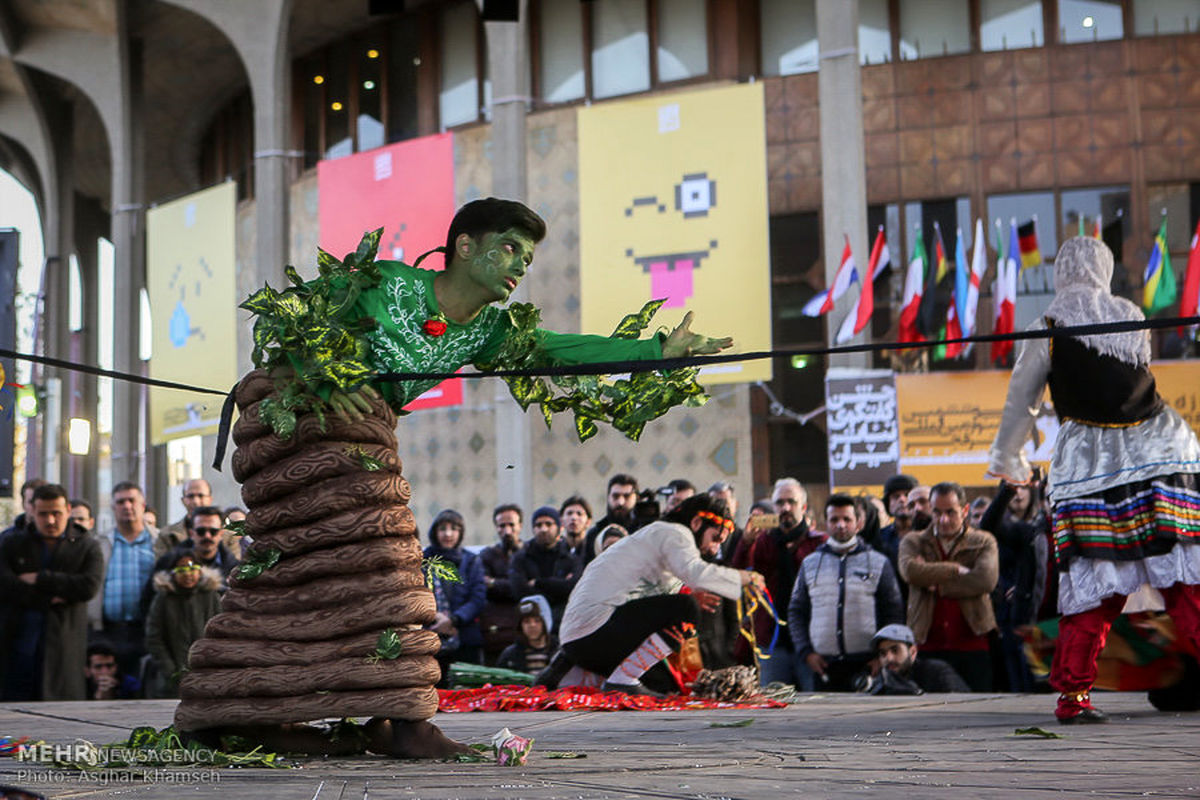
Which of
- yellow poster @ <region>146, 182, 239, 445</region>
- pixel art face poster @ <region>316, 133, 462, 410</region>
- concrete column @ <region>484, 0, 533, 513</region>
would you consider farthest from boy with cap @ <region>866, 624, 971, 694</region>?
yellow poster @ <region>146, 182, 239, 445</region>

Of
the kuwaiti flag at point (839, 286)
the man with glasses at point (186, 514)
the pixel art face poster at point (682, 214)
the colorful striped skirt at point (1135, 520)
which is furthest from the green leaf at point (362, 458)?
the kuwaiti flag at point (839, 286)

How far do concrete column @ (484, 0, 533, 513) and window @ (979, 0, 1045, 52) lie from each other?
5753 millimetres

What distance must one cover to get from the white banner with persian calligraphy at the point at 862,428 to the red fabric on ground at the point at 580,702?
8.18 m

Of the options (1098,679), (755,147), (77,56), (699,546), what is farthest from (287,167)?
(1098,679)

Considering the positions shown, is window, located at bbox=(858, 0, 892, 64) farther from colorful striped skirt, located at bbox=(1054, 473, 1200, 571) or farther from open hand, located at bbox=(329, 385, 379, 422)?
open hand, located at bbox=(329, 385, 379, 422)

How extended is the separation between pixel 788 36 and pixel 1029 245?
4.61 meters

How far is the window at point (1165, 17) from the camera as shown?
60.0 ft

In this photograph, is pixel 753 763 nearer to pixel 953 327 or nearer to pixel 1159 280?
pixel 953 327

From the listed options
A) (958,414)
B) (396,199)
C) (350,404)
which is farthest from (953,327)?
(350,404)

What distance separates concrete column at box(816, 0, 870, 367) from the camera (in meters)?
16.5

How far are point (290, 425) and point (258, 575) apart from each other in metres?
0.43

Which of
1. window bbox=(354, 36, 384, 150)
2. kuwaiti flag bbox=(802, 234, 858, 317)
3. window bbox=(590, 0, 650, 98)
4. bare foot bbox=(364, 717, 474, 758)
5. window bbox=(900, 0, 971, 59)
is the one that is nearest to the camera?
bare foot bbox=(364, 717, 474, 758)

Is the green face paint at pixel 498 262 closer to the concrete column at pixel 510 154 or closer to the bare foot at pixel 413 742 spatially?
→ the bare foot at pixel 413 742

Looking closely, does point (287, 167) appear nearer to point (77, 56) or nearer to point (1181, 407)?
point (77, 56)
